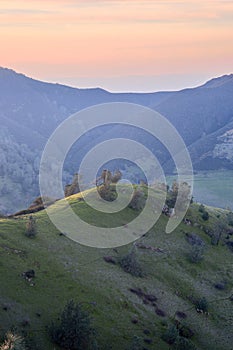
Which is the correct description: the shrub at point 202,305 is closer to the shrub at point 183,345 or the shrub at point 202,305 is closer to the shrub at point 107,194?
the shrub at point 183,345

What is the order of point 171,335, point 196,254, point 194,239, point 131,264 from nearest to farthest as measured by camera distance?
point 171,335, point 131,264, point 196,254, point 194,239

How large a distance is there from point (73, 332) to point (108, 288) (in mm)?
14638

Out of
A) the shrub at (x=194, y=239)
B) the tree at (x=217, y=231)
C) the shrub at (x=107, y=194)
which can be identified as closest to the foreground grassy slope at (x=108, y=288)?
the shrub at (x=194, y=239)

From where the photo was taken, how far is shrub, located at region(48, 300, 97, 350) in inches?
1922

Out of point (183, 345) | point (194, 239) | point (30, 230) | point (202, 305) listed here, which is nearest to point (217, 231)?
point (194, 239)

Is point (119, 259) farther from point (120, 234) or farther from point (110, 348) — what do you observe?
point (110, 348)

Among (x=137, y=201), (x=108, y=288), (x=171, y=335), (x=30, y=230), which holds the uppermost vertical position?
(x=137, y=201)

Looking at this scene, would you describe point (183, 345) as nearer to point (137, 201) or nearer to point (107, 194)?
point (137, 201)

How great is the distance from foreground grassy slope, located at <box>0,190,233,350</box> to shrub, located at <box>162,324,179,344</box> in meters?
0.84

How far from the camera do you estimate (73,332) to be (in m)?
49.1

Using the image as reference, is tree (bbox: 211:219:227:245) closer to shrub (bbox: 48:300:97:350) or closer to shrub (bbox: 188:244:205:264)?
shrub (bbox: 188:244:205:264)

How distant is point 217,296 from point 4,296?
3617 cm

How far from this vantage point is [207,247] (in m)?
93.8

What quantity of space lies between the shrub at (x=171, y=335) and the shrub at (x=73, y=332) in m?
10.5
